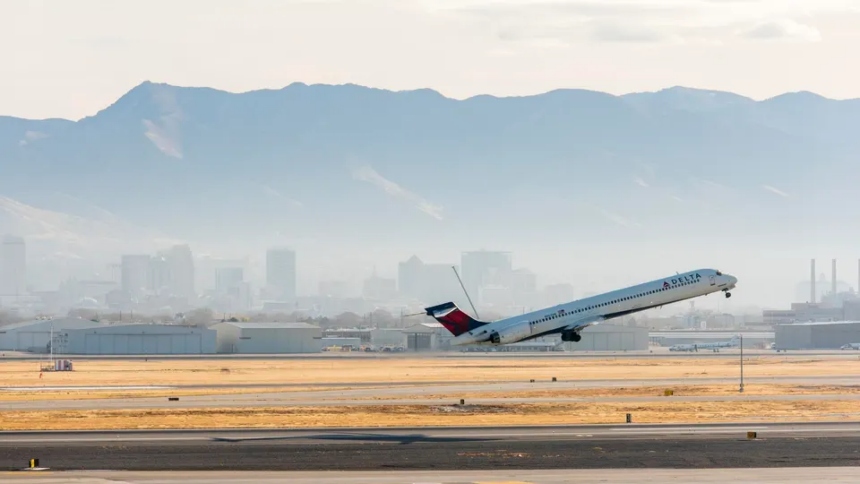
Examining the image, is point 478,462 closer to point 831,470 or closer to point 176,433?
point 831,470

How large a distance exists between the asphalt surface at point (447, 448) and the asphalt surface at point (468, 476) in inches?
68.5

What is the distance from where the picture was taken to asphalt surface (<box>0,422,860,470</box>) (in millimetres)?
60062

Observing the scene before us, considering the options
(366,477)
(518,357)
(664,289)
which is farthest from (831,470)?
Answer: (518,357)

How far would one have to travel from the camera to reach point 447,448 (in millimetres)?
66625

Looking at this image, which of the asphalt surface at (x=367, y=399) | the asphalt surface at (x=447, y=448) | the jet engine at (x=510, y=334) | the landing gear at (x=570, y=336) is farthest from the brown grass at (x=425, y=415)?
the jet engine at (x=510, y=334)

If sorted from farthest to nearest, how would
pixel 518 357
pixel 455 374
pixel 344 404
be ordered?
pixel 518 357 < pixel 455 374 < pixel 344 404

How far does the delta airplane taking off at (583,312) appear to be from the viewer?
9931 centimetres

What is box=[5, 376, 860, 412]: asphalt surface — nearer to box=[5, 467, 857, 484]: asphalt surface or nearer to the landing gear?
the landing gear

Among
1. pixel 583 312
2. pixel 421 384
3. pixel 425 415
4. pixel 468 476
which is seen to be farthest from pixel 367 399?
pixel 468 476

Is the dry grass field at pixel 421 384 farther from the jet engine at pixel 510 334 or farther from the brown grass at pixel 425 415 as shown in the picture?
the jet engine at pixel 510 334

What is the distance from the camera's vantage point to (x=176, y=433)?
74.6 meters

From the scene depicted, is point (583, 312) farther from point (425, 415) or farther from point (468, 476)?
point (468, 476)

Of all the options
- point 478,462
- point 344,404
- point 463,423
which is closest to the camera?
point 478,462

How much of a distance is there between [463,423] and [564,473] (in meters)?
26.6
